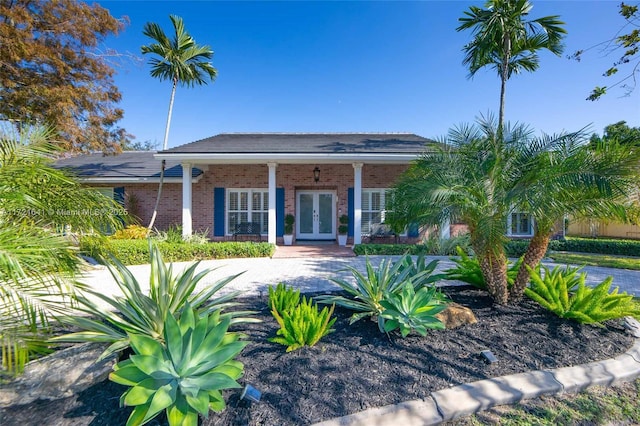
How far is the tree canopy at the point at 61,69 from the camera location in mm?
9219

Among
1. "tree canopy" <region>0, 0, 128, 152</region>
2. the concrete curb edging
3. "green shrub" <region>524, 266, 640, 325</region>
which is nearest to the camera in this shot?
the concrete curb edging

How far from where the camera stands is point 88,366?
8.19ft

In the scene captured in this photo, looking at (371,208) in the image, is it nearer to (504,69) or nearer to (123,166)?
(504,69)

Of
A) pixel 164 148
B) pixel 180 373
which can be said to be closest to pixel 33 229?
pixel 180 373

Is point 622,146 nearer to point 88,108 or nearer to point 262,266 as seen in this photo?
point 262,266

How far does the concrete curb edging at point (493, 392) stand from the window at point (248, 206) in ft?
38.2

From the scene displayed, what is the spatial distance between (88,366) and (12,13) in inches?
513

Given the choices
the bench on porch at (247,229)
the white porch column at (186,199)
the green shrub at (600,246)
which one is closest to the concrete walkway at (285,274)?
the white porch column at (186,199)

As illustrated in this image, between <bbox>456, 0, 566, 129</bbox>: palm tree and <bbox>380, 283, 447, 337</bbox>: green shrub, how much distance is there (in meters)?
10.5

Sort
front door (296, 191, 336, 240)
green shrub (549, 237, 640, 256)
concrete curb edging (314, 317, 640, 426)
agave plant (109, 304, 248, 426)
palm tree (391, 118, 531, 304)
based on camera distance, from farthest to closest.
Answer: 1. front door (296, 191, 336, 240)
2. green shrub (549, 237, 640, 256)
3. palm tree (391, 118, 531, 304)
4. concrete curb edging (314, 317, 640, 426)
5. agave plant (109, 304, 248, 426)

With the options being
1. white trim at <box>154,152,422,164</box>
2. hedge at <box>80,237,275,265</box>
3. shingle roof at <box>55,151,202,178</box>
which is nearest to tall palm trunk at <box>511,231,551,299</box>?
white trim at <box>154,152,422,164</box>

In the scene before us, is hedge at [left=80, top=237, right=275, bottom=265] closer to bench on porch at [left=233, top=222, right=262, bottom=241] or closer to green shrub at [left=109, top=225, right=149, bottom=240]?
green shrub at [left=109, top=225, right=149, bottom=240]

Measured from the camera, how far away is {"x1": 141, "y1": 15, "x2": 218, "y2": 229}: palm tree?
1302 cm

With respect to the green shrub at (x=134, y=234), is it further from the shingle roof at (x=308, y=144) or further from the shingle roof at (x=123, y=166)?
the shingle roof at (x=308, y=144)
